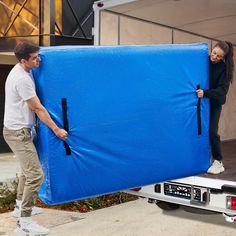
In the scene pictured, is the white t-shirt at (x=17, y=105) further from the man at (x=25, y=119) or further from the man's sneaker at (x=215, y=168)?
the man's sneaker at (x=215, y=168)

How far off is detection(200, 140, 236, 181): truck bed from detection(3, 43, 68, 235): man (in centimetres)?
154

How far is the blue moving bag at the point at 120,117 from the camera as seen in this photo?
3598 mm

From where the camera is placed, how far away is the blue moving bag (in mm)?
3598

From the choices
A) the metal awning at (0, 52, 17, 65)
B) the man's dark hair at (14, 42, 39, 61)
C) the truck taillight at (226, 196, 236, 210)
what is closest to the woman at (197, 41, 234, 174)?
the truck taillight at (226, 196, 236, 210)

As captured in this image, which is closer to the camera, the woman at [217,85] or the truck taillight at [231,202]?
the truck taillight at [231,202]

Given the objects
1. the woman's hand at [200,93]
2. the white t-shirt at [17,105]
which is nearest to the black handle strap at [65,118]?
the white t-shirt at [17,105]

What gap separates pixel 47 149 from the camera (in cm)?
360

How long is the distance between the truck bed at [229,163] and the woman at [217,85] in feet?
0.33

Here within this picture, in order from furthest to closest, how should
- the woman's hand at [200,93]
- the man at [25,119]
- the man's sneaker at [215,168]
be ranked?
the man's sneaker at [215,168], the woman's hand at [200,93], the man at [25,119]

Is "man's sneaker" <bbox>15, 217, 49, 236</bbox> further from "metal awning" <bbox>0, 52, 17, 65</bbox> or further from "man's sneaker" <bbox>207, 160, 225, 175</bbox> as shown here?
→ "metal awning" <bbox>0, 52, 17, 65</bbox>

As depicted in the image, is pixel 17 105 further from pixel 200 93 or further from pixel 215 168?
pixel 215 168

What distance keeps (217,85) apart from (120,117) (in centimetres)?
109

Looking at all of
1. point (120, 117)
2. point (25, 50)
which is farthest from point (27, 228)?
point (25, 50)

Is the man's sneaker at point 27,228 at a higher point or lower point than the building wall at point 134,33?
lower
